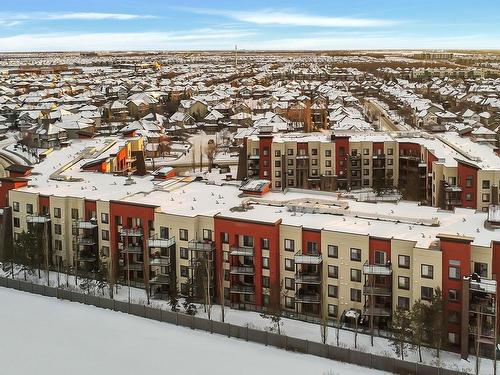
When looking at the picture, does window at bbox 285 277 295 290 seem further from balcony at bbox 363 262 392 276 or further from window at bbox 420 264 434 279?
window at bbox 420 264 434 279

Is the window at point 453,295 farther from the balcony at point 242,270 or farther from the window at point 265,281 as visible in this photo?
the balcony at point 242,270

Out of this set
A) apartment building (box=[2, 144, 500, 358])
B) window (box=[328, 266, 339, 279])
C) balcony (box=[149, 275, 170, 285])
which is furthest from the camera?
balcony (box=[149, 275, 170, 285])

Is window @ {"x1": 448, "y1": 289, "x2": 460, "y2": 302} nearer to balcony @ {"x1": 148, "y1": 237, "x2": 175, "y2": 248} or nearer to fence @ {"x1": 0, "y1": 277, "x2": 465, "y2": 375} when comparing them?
fence @ {"x1": 0, "y1": 277, "x2": 465, "y2": 375}

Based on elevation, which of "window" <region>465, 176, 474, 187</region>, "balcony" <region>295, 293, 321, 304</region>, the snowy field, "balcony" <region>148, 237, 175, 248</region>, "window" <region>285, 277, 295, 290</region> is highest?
"window" <region>465, 176, 474, 187</region>

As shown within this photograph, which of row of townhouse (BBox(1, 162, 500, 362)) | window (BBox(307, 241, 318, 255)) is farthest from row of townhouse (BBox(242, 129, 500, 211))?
window (BBox(307, 241, 318, 255))

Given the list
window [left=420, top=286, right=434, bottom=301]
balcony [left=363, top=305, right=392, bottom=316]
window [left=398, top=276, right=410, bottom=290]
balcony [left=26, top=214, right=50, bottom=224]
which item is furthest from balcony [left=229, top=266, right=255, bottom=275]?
balcony [left=26, top=214, right=50, bottom=224]

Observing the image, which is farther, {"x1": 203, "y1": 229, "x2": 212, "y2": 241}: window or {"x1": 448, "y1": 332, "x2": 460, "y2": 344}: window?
{"x1": 203, "y1": 229, "x2": 212, "y2": 241}: window

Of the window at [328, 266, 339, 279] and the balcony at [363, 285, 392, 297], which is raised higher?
the window at [328, 266, 339, 279]

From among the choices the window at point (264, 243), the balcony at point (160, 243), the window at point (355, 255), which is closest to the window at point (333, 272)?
the window at point (355, 255)

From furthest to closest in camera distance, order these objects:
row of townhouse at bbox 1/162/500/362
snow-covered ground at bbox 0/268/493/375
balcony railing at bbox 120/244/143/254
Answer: balcony railing at bbox 120/244/143/254 < row of townhouse at bbox 1/162/500/362 < snow-covered ground at bbox 0/268/493/375
